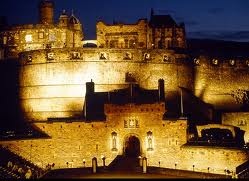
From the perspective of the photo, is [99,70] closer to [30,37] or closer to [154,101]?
[154,101]

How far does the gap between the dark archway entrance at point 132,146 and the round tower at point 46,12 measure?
28.5 metres

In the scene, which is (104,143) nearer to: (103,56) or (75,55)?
(103,56)

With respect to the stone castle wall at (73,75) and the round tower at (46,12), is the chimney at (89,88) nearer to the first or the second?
the stone castle wall at (73,75)

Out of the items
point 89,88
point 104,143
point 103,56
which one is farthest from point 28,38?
point 104,143

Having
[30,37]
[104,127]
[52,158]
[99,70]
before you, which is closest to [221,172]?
[104,127]

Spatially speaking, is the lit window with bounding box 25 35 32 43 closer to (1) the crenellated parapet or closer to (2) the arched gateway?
(1) the crenellated parapet

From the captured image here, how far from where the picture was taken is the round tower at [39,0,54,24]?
65625mm

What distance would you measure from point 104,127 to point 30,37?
88.1 feet

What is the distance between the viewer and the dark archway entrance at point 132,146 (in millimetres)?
40906

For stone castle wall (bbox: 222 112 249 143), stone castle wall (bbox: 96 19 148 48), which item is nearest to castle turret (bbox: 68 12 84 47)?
stone castle wall (bbox: 96 19 148 48)

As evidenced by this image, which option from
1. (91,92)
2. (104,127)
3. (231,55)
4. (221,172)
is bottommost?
(221,172)

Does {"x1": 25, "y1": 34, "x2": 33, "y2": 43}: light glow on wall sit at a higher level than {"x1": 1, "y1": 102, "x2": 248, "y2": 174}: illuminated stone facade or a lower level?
higher

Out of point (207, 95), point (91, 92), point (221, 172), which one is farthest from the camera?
point (207, 95)

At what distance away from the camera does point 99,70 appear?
51062 millimetres
